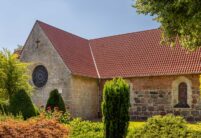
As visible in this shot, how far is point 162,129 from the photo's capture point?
35.2 feet

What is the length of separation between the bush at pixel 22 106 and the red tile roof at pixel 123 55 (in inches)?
285

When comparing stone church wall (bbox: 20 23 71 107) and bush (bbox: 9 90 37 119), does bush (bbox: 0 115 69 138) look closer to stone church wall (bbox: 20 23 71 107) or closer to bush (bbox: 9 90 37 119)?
bush (bbox: 9 90 37 119)

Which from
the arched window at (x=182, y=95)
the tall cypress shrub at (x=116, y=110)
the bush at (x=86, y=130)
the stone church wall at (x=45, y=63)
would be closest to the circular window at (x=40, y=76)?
the stone church wall at (x=45, y=63)

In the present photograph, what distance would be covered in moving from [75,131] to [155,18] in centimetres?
528

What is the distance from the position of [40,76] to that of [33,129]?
1714 centimetres

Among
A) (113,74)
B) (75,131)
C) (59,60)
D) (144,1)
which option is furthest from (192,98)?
(144,1)

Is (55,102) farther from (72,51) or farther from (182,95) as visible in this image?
(182,95)

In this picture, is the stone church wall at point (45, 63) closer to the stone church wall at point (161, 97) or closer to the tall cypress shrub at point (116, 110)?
the stone church wall at point (161, 97)

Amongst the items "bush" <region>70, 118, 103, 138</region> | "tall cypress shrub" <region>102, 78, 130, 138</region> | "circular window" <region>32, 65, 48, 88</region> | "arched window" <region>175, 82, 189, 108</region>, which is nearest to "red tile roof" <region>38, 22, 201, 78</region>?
"arched window" <region>175, 82, 189, 108</region>

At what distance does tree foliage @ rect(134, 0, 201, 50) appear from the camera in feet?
30.5

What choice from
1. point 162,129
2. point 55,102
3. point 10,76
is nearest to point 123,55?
point 55,102

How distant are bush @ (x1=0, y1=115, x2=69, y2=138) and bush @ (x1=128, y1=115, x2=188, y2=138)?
257 centimetres

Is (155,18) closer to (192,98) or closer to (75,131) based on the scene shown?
(75,131)

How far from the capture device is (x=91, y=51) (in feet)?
93.9
